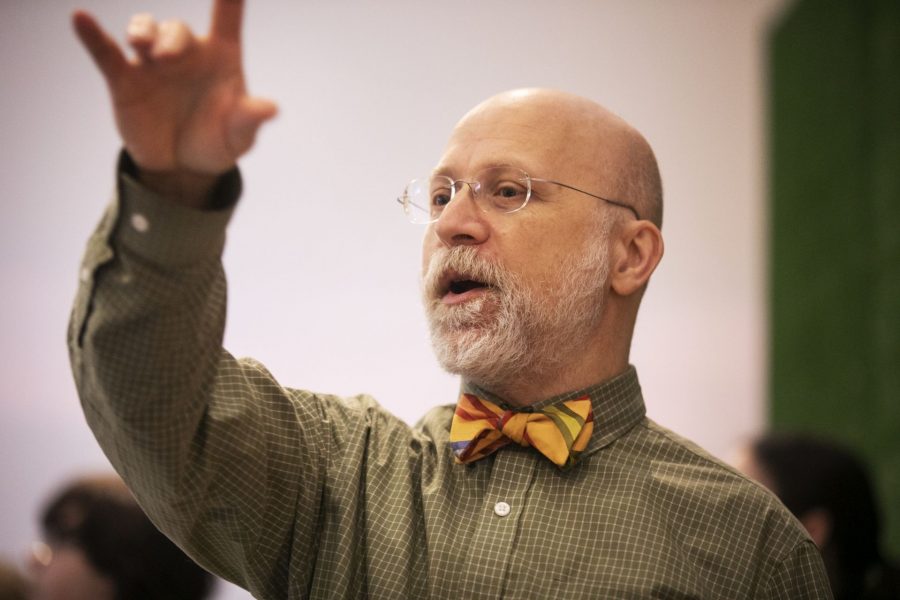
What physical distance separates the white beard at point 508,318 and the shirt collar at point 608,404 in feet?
0.16

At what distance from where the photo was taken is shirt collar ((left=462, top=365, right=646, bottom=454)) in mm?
1561

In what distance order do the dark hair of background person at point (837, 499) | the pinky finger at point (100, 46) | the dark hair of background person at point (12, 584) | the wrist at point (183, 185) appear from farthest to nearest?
the dark hair of background person at point (837, 499) → the dark hair of background person at point (12, 584) → the wrist at point (183, 185) → the pinky finger at point (100, 46)

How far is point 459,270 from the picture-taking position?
62.2 inches

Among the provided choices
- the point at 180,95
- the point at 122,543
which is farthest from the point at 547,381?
the point at 122,543

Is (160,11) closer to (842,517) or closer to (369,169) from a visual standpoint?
(369,169)

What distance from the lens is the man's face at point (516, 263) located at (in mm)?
1560

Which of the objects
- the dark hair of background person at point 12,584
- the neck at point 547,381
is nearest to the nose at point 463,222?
the neck at point 547,381

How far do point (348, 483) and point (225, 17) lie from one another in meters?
0.70

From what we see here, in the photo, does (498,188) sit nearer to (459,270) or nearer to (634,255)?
(459,270)

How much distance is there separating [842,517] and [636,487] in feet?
4.58

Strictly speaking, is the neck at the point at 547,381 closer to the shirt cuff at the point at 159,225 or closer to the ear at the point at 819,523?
the shirt cuff at the point at 159,225

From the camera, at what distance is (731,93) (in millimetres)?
4953

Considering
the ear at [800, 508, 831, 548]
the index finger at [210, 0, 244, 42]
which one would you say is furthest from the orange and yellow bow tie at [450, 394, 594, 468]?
the ear at [800, 508, 831, 548]

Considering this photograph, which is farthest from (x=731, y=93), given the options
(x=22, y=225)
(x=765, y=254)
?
(x=22, y=225)
